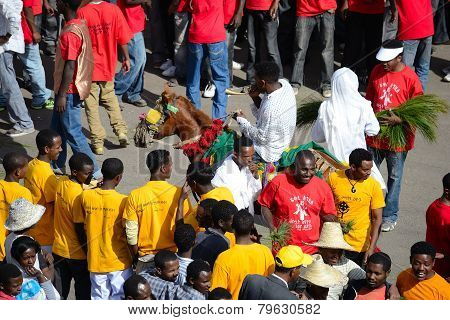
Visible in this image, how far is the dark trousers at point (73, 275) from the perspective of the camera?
8.59 meters

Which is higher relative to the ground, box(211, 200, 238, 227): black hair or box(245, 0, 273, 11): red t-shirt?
box(211, 200, 238, 227): black hair

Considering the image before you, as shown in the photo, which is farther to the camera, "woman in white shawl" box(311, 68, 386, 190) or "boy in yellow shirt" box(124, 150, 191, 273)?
"woman in white shawl" box(311, 68, 386, 190)

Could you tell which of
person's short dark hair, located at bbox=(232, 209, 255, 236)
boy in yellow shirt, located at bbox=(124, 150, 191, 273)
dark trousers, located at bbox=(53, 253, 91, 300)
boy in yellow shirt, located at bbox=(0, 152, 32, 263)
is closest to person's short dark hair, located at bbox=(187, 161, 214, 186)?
boy in yellow shirt, located at bbox=(124, 150, 191, 273)

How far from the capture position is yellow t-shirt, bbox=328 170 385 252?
8953 mm

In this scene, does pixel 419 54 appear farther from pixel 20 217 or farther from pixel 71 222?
pixel 20 217

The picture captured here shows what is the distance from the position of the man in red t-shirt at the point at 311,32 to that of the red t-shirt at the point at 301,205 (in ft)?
15.9

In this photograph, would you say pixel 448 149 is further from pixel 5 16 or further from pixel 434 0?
pixel 5 16

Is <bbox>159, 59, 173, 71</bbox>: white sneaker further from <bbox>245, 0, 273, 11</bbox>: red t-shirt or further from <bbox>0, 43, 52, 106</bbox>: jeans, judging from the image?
<bbox>0, 43, 52, 106</bbox>: jeans

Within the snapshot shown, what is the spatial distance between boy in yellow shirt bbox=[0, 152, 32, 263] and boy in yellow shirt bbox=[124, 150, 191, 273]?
0.99m

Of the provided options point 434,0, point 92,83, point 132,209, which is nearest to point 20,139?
point 92,83

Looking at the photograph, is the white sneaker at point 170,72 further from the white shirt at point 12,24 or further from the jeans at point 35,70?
the white shirt at point 12,24

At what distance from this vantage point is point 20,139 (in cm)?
1247

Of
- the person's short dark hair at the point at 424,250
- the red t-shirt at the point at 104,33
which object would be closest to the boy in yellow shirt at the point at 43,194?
the red t-shirt at the point at 104,33
